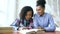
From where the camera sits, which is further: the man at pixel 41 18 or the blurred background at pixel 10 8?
the blurred background at pixel 10 8

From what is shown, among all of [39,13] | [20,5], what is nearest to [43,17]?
[39,13]

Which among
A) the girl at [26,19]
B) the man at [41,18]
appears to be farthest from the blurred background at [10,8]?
the man at [41,18]

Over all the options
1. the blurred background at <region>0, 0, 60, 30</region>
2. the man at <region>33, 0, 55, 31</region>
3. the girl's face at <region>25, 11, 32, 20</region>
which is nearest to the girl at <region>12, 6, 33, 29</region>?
the girl's face at <region>25, 11, 32, 20</region>

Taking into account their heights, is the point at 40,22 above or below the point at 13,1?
below

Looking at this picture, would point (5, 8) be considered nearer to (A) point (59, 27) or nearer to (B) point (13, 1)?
(B) point (13, 1)

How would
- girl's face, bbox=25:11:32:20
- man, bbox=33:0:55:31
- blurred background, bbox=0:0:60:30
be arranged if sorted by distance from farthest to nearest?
1. blurred background, bbox=0:0:60:30
2. girl's face, bbox=25:11:32:20
3. man, bbox=33:0:55:31

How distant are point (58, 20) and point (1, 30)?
5.85 ft

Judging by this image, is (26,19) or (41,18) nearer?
(41,18)


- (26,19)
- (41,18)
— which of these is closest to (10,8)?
(26,19)

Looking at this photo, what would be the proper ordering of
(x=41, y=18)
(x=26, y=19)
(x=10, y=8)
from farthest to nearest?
1. (x=10, y=8)
2. (x=26, y=19)
3. (x=41, y=18)

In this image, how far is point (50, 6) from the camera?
2611mm

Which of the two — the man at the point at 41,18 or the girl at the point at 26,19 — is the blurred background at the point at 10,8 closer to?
the girl at the point at 26,19

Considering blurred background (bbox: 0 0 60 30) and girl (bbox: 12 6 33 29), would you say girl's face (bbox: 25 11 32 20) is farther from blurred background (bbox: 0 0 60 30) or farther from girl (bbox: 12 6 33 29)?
blurred background (bbox: 0 0 60 30)

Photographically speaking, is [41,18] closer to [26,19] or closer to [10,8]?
[26,19]
